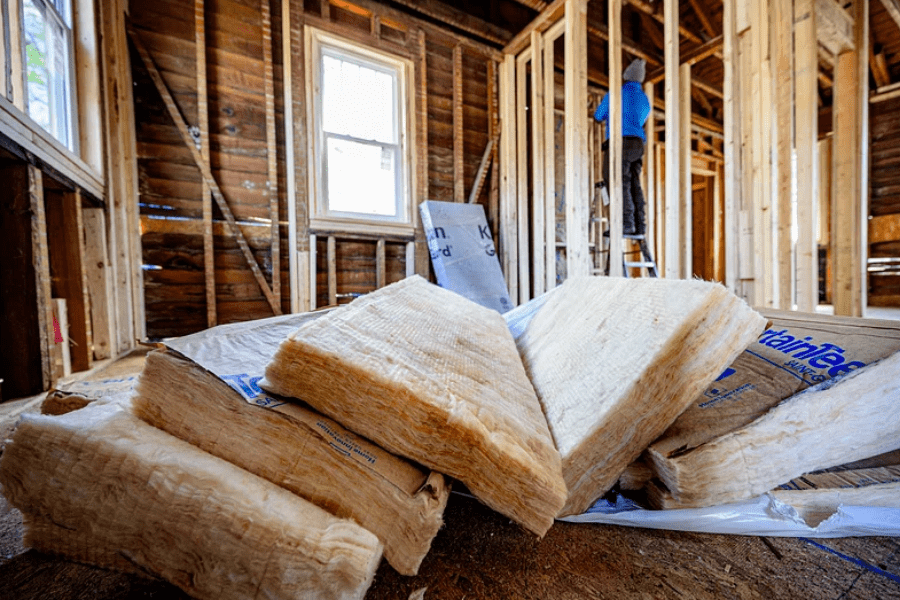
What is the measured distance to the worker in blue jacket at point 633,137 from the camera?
3541 millimetres

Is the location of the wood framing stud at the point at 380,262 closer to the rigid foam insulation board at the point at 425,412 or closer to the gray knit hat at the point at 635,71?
the gray knit hat at the point at 635,71

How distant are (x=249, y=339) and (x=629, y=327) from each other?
99cm

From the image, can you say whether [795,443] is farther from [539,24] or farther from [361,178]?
[539,24]

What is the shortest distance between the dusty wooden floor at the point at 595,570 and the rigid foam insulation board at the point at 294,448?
156 mm

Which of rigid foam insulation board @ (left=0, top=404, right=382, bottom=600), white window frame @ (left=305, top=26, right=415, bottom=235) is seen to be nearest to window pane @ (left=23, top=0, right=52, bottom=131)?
white window frame @ (left=305, top=26, right=415, bottom=235)

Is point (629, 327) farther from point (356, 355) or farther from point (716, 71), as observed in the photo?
point (716, 71)

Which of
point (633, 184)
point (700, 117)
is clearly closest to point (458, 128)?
point (633, 184)

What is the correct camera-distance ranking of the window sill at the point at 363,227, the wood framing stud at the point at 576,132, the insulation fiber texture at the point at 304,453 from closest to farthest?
1. the insulation fiber texture at the point at 304,453
2. the wood framing stud at the point at 576,132
3. the window sill at the point at 363,227

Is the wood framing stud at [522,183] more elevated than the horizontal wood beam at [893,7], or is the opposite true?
the horizontal wood beam at [893,7]

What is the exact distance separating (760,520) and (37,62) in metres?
3.73

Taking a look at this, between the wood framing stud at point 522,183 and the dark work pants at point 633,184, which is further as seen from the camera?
the wood framing stud at point 522,183

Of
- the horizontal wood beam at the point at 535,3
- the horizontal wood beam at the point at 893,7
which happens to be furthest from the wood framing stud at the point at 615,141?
the horizontal wood beam at the point at 893,7

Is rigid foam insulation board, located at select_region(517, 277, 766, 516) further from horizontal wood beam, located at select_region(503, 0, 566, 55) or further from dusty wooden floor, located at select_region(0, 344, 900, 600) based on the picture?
horizontal wood beam, located at select_region(503, 0, 566, 55)

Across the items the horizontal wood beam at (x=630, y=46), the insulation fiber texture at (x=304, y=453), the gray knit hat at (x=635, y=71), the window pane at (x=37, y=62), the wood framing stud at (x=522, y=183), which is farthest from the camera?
the horizontal wood beam at (x=630, y=46)
